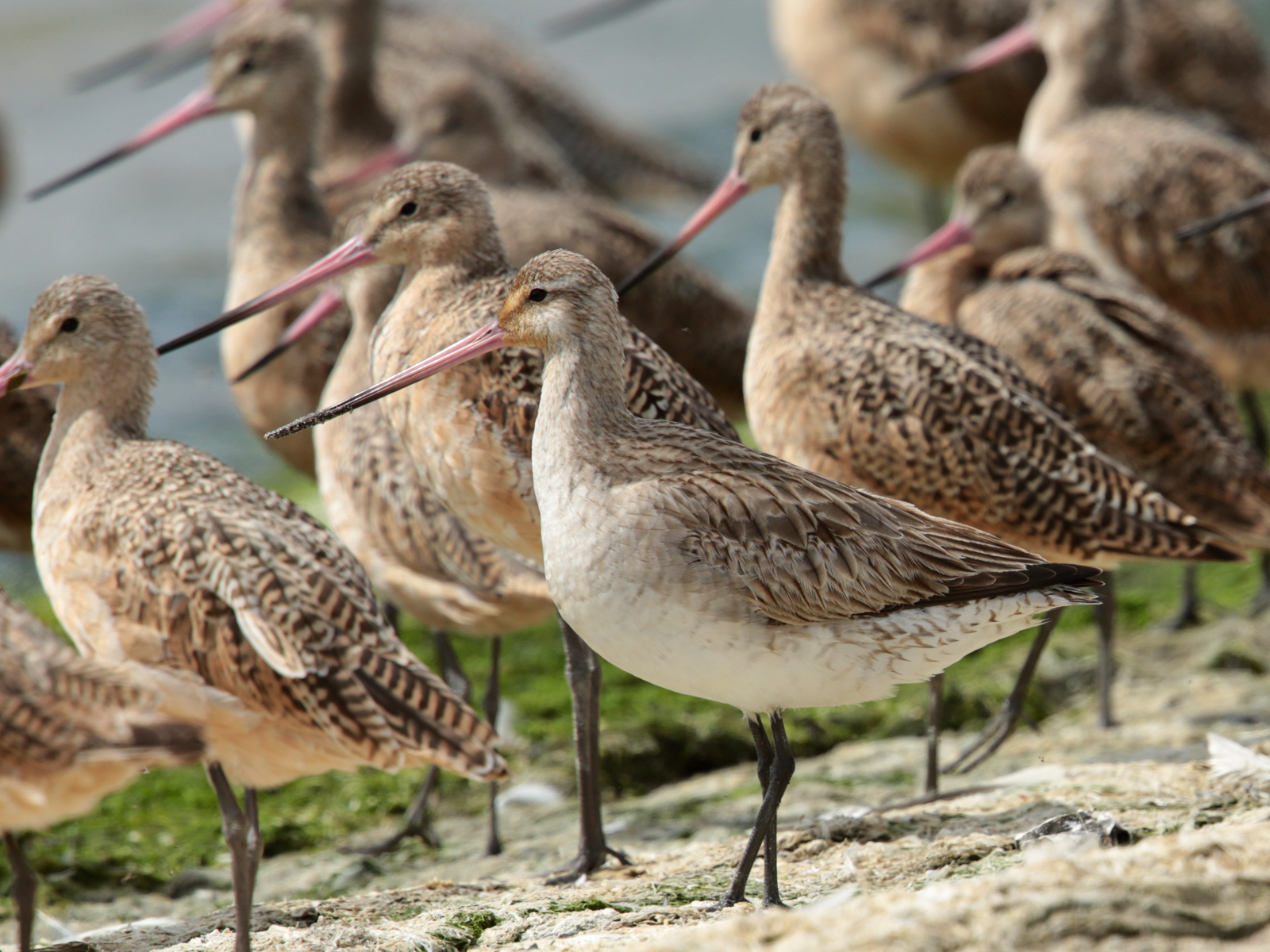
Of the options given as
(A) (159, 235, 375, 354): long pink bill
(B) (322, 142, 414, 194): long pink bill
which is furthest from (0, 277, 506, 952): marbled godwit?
(B) (322, 142, 414, 194): long pink bill

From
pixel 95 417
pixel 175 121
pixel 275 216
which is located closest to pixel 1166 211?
pixel 275 216

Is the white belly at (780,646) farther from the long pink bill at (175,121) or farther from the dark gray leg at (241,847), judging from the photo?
the long pink bill at (175,121)

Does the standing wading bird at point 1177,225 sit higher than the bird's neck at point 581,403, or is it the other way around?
the standing wading bird at point 1177,225

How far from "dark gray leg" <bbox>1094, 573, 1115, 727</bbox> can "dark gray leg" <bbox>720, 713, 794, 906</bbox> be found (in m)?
2.15

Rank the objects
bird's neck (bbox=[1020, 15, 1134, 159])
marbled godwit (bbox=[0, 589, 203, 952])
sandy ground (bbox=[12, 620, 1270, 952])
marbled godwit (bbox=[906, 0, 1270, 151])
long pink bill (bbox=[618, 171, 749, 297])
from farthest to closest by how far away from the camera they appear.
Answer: marbled godwit (bbox=[906, 0, 1270, 151]), bird's neck (bbox=[1020, 15, 1134, 159]), long pink bill (bbox=[618, 171, 749, 297]), marbled godwit (bbox=[0, 589, 203, 952]), sandy ground (bbox=[12, 620, 1270, 952])

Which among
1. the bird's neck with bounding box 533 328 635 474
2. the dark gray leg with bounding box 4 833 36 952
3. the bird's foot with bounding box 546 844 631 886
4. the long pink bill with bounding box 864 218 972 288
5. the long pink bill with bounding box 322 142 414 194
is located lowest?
the bird's foot with bounding box 546 844 631 886

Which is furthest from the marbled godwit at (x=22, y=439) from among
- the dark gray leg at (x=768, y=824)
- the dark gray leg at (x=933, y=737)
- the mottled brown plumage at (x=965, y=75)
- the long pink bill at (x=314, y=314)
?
the mottled brown plumage at (x=965, y=75)

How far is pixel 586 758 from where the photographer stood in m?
5.24

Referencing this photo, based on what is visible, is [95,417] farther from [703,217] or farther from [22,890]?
[703,217]

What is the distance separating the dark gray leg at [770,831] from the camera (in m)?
4.14

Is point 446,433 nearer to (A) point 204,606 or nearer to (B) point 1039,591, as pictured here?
(A) point 204,606

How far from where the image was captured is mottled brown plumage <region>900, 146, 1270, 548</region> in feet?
19.5

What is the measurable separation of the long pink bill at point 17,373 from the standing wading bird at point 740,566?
1.69 meters

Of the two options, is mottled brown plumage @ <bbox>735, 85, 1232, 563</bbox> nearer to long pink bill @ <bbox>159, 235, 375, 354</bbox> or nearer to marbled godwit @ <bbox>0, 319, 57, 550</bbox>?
long pink bill @ <bbox>159, 235, 375, 354</bbox>
